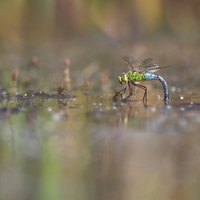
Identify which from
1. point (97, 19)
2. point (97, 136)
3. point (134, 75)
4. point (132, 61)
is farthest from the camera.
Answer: point (97, 19)

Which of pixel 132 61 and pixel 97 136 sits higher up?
pixel 132 61

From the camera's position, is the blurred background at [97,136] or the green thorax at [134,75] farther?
the green thorax at [134,75]

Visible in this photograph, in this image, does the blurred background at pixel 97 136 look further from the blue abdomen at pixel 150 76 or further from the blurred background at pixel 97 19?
the blurred background at pixel 97 19

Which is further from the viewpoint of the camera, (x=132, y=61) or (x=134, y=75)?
(x=132, y=61)

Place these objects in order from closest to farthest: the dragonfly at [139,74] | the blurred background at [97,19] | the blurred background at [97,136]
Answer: the blurred background at [97,136]
the dragonfly at [139,74]
the blurred background at [97,19]

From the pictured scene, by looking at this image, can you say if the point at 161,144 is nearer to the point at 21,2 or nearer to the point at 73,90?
the point at 73,90

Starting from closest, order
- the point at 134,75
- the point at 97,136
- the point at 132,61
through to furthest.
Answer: the point at 97,136, the point at 134,75, the point at 132,61

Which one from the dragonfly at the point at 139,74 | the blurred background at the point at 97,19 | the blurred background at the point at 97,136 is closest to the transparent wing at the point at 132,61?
the dragonfly at the point at 139,74

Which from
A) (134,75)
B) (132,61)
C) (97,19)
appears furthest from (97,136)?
(97,19)

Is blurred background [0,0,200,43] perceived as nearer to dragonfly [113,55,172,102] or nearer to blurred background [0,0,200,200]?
blurred background [0,0,200,200]

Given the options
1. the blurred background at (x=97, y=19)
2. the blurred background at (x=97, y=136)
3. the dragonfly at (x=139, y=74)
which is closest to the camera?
the blurred background at (x=97, y=136)

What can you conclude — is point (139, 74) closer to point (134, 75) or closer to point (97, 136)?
point (134, 75)
